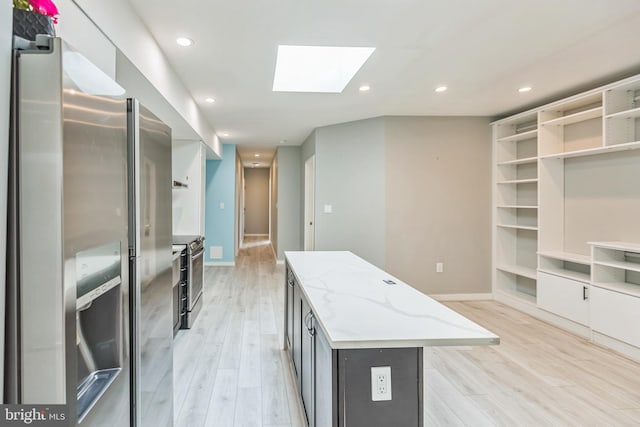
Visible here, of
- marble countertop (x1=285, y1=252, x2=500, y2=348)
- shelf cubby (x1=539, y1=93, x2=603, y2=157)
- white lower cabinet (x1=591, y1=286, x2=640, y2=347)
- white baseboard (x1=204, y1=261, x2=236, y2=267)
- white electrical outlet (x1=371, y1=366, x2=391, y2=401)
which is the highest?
shelf cubby (x1=539, y1=93, x2=603, y2=157)

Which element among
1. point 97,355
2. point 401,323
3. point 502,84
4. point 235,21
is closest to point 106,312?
point 97,355

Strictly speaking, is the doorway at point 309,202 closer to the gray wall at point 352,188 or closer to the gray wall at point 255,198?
the gray wall at point 352,188

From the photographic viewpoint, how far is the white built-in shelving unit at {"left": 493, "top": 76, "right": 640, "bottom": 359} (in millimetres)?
3205

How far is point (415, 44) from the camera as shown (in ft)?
8.63

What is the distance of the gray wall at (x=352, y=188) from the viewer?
486cm

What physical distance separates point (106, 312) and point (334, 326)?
0.75 meters

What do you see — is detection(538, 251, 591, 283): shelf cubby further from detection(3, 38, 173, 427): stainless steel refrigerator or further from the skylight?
detection(3, 38, 173, 427): stainless steel refrigerator

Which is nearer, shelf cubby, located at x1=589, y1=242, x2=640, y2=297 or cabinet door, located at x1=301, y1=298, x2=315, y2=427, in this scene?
cabinet door, located at x1=301, y1=298, x2=315, y2=427

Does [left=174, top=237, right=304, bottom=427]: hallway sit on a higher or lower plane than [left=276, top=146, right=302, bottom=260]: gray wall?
lower

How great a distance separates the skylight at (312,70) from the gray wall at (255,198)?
946 centimetres

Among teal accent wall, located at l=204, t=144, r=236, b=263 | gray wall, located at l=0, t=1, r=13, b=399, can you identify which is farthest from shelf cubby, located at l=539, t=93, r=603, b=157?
teal accent wall, located at l=204, t=144, r=236, b=263

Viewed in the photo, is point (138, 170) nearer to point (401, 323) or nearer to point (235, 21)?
point (401, 323)

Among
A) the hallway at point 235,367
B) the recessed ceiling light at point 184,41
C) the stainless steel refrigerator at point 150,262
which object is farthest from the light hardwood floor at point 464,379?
the recessed ceiling light at point 184,41

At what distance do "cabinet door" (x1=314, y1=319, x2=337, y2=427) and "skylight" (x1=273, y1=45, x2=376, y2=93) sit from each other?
2610mm
